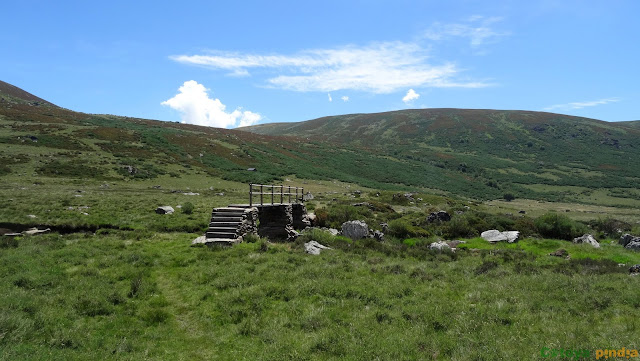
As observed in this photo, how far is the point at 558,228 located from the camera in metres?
29.0

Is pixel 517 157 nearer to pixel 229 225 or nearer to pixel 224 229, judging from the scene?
pixel 229 225

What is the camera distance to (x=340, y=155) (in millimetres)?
117625

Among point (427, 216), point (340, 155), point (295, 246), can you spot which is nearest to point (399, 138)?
point (340, 155)

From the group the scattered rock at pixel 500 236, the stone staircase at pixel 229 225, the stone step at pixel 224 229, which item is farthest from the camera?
the scattered rock at pixel 500 236

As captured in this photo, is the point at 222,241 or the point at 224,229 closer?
the point at 222,241

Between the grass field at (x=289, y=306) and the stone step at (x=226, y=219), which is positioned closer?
the grass field at (x=289, y=306)

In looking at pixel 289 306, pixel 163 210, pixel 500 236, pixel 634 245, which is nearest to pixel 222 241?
pixel 289 306

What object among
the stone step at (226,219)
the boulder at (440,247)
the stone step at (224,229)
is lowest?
the boulder at (440,247)

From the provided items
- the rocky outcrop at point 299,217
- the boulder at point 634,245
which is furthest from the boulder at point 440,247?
the boulder at point 634,245

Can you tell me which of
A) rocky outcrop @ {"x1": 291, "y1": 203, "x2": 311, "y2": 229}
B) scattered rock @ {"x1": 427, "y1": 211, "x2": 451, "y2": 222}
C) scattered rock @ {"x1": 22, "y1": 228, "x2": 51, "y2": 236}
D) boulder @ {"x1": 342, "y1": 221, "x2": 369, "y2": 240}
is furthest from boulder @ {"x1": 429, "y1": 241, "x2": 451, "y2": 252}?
scattered rock @ {"x1": 22, "y1": 228, "x2": 51, "y2": 236}

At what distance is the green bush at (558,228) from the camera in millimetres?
28278

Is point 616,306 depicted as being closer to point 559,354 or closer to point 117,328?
point 559,354

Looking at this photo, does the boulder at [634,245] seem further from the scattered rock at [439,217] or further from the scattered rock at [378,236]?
the scattered rock at [378,236]

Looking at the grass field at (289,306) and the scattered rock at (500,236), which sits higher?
the grass field at (289,306)
